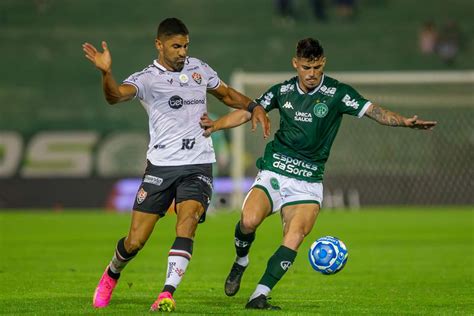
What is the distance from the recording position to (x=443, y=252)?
16953mm

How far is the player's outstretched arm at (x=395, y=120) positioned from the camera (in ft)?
30.4

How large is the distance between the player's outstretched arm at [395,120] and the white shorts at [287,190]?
0.82m

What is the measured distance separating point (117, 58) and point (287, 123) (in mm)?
26328

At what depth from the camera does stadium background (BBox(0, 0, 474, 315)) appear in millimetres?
11625

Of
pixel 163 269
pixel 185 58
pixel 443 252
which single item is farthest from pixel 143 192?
pixel 443 252

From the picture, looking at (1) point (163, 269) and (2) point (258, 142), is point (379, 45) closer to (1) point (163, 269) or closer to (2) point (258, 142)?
(2) point (258, 142)

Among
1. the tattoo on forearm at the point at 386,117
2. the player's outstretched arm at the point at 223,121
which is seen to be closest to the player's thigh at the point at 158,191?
the player's outstretched arm at the point at 223,121

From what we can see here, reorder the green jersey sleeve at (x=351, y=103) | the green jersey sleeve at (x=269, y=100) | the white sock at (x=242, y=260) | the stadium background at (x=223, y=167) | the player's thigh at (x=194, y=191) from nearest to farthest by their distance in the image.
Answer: the player's thigh at (x=194, y=191)
the green jersey sleeve at (x=351, y=103)
the green jersey sleeve at (x=269, y=100)
the white sock at (x=242, y=260)
the stadium background at (x=223, y=167)

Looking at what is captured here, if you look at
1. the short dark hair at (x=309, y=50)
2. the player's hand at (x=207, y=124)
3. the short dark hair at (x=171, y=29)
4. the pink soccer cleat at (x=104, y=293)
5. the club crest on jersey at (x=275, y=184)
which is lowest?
the pink soccer cleat at (x=104, y=293)

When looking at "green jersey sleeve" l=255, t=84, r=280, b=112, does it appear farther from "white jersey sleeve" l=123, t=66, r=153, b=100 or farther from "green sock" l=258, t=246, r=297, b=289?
"green sock" l=258, t=246, r=297, b=289

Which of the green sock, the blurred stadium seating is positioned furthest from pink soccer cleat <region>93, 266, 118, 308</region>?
the blurred stadium seating

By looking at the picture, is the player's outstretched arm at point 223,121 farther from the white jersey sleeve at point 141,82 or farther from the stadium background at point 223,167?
the stadium background at point 223,167

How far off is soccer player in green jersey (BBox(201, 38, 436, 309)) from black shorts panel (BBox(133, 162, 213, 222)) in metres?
0.39

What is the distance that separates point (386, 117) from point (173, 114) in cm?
184
